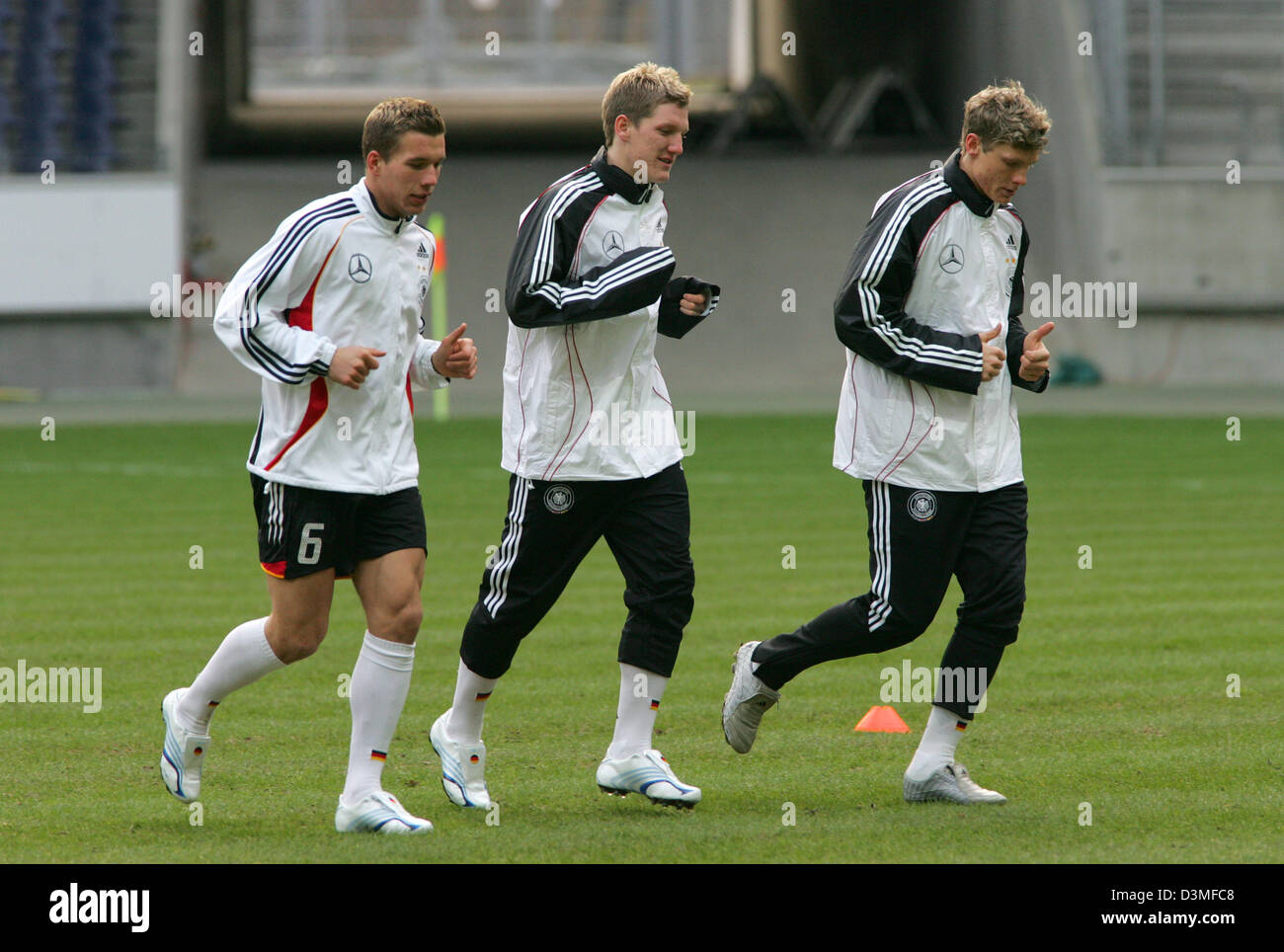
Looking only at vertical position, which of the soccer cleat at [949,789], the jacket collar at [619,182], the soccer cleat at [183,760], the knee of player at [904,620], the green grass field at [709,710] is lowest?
the green grass field at [709,710]

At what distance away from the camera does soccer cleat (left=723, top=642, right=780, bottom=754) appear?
586cm

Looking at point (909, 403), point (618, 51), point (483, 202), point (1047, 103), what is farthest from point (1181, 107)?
point (909, 403)

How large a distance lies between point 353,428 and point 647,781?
1404mm

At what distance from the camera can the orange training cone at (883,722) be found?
22.1 ft

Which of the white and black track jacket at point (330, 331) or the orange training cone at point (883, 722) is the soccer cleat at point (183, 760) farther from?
the orange training cone at point (883, 722)

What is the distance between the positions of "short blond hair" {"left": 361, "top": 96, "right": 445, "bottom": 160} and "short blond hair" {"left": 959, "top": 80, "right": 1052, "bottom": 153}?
159 cm

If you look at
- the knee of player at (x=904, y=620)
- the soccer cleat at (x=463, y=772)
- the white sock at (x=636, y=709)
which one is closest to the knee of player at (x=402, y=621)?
the soccer cleat at (x=463, y=772)

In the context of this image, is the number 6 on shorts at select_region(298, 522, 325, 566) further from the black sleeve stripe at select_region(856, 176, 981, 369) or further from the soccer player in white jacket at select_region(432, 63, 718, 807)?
the black sleeve stripe at select_region(856, 176, 981, 369)

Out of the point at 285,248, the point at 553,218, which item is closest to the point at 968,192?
the point at 553,218

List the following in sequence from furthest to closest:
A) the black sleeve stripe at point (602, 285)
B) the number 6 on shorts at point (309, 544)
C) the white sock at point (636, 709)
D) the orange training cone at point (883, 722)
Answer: the orange training cone at point (883, 722), the white sock at point (636, 709), the black sleeve stripe at point (602, 285), the number 6 on shorts at point (309, 544)

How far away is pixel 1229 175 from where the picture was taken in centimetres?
3036

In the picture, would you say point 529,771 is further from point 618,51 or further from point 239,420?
point 618,51

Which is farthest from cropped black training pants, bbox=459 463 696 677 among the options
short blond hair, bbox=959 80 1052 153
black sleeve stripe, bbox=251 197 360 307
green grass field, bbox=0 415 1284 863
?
short blond hair, bbox=959 80 1052 153
